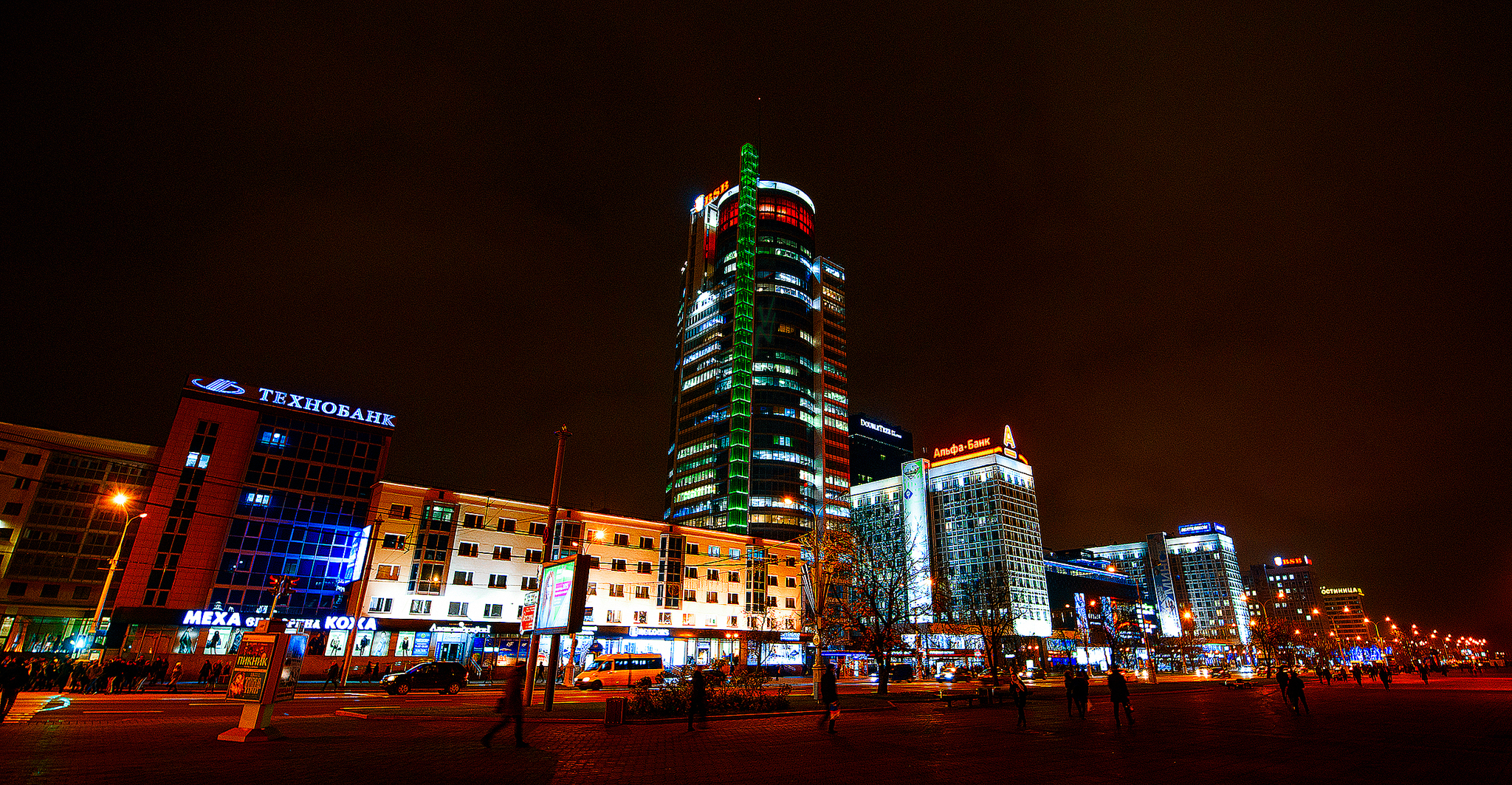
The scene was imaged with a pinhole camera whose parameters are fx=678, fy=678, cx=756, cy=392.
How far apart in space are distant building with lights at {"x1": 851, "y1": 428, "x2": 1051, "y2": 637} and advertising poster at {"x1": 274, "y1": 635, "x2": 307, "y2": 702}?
9865 centimetres

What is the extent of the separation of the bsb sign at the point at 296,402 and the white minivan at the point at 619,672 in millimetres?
43673

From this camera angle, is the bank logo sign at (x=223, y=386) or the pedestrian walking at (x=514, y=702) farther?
the bank logo sign at (x=223, y=386)

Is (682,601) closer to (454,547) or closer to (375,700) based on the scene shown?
(454,547)

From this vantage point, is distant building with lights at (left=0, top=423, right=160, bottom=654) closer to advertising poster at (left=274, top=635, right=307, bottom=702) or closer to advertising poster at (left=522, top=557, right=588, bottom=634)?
advertising poster at (left=274, top=635, right=307, bottom=702)

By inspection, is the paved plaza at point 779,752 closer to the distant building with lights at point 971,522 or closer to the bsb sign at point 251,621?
the bsb sign at point 251,621

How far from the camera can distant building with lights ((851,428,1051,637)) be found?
136625 mm

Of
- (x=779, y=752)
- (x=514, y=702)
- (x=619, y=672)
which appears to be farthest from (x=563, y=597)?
(x=619, y=672)

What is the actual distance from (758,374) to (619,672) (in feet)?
310

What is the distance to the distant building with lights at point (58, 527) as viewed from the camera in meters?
62.3

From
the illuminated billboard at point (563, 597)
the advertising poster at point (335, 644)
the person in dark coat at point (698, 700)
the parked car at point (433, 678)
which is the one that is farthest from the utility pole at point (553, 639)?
the advertising poster at point (335, 644)

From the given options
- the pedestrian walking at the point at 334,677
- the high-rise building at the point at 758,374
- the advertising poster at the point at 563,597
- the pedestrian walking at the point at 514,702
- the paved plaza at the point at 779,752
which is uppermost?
the high-rise building at the point at 758,374

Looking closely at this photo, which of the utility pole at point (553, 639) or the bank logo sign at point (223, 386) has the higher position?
the bank logo sign at point (223, 386)

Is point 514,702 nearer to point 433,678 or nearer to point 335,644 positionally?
point 433,678

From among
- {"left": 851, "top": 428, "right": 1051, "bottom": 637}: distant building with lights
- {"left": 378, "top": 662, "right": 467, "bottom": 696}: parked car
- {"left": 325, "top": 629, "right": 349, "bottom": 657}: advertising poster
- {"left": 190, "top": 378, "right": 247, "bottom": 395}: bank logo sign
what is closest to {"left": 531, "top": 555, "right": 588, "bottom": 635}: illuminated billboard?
{"left": 378, "top": 662, "right": 467, "bottom": 696}: parked car
